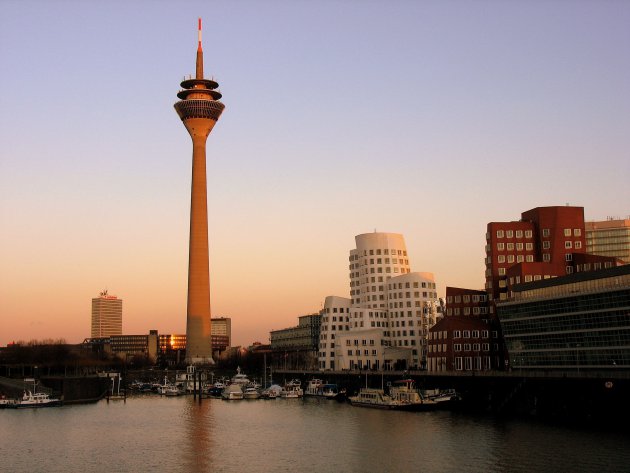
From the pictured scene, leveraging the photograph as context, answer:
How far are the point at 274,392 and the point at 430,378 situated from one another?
39111 millimetres

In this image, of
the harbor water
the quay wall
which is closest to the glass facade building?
the quay wall

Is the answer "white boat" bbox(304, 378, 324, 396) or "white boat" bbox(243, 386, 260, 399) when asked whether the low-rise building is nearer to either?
"white boat" bbox(304, 378, 324, 396)

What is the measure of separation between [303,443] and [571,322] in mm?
48958

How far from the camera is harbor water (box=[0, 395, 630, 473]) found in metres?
78.9

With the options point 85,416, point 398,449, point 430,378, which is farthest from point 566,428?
point 85,416

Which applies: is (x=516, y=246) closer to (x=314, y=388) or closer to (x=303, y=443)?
(x=314, y=388)

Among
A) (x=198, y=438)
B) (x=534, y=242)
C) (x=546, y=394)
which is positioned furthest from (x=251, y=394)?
(x=546, y=394)

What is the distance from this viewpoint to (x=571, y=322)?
122 meters

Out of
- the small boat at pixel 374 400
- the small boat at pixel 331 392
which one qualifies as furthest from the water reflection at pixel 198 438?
the small boat at pixel 331 392

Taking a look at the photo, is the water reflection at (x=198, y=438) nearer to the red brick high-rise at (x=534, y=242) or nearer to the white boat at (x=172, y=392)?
the white boat at (x=172, y=392)

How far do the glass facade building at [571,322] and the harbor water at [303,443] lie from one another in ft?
61.6

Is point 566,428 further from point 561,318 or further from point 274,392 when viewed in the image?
point 274,392

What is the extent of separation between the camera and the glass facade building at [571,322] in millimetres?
112938

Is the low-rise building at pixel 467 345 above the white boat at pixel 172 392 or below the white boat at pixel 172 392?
above
